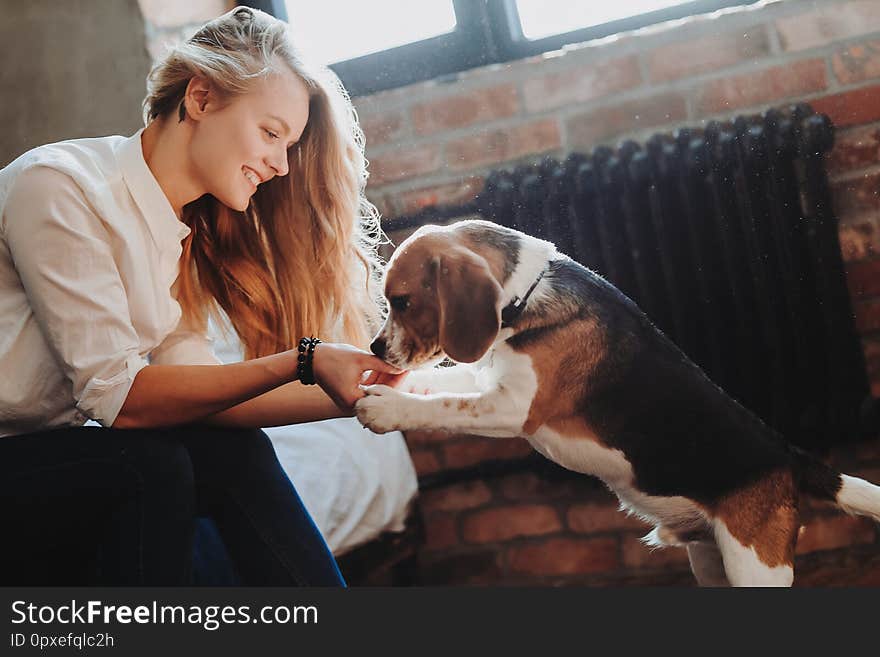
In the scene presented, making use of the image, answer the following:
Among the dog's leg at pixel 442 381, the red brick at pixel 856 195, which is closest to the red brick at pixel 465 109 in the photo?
the red brick at pixel 856 195

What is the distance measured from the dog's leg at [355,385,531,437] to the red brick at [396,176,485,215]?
2.90 ft

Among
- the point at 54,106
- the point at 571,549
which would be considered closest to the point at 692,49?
the point at 571,549

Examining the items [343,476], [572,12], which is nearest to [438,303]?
[343,476]

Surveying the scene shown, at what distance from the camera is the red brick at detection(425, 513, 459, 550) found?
2.09m

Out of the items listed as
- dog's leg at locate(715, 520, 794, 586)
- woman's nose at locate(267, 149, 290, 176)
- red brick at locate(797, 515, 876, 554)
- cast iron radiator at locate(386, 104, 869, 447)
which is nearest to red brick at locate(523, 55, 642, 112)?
cast iron radiator at locate(386, 104, 869, 447)

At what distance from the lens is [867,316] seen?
5.93 feet

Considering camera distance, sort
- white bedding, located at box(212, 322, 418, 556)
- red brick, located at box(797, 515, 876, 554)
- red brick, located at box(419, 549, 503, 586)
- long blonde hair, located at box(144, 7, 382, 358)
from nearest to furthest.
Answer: long blonde hair, located at box(144, 7, 382, 358) → white bedding, located at box(212, 322, 418, 556) → red brick, located at box(797, 515, 876, 554) → red brick, located at box(419, 549, 503, 586)

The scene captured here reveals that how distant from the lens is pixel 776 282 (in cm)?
178

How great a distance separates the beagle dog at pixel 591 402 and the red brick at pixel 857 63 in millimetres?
894

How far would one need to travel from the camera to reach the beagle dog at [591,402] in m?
1.13

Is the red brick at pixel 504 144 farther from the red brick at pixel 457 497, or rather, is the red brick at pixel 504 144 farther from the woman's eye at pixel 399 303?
the woman's eye at pixel 399 303

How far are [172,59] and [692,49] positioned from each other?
3.33ft

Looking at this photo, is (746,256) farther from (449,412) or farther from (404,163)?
(449,412)

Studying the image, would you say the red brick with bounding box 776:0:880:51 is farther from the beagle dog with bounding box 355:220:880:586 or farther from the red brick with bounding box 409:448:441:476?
the red brick with bounding box 409:448:441:476
